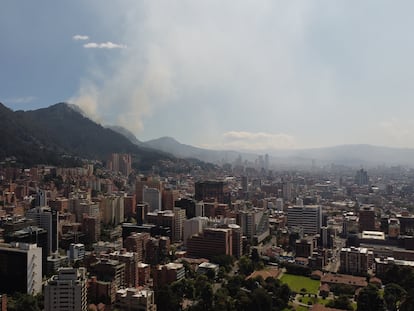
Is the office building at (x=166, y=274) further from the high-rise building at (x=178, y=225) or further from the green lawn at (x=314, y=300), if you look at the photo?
the high-rise building at (x=178, y=225)

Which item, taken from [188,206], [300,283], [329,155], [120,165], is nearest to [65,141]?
[120,165]

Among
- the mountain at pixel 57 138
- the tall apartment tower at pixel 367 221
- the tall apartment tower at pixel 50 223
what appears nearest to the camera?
the tall apartment tower at pixel 50 223

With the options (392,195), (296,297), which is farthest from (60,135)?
(296,297)

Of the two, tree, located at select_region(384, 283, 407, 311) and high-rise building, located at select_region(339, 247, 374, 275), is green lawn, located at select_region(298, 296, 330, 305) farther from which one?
high-rise building, located at select_region(339, 247, 374, 275)

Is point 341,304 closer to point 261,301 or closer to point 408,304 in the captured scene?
point 408,304

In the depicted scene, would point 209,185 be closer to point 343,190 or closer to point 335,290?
point 335,290

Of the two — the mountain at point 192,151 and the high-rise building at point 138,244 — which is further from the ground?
the mountain at point 192,151

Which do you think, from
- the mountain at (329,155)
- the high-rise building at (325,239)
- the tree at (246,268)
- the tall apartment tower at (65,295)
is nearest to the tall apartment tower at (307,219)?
the high-rise building at (325,239)
